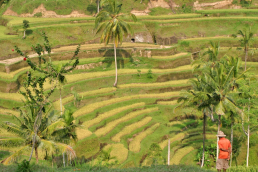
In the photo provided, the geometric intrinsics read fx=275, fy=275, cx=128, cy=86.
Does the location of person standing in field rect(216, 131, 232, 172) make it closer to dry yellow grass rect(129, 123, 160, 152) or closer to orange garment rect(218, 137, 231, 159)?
orange garment rect(218, 137, 231, 159)

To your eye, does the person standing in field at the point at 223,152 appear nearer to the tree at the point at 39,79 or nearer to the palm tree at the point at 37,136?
the palm tree at the point at 37,136

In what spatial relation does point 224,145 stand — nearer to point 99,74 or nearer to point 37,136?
point 37,136

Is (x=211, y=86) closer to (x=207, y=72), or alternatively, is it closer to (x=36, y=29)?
(x=207, y=72)

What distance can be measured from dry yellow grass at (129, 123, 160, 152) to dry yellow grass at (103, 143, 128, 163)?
928 mm

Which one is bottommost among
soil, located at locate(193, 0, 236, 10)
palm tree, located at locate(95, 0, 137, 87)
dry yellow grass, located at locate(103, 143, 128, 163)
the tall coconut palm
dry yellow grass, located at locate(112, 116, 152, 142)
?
dry yellow grass, located at locate(103, 143, 128, 163)

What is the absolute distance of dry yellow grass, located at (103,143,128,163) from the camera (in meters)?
19.1

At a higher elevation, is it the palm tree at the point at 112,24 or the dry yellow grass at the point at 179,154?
the palm tree at the point at 112,24

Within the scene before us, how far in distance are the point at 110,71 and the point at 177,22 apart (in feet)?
61.0

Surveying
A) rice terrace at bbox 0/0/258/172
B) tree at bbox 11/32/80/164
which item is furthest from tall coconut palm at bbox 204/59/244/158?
tree at bbox 11/32/80/164

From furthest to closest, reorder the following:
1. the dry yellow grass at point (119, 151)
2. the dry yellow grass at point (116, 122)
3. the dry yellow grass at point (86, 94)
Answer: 1. the dry yellow grass at point (86, 94)
2. the dry yellow grass at point (116, 122)
3. the dry yellow grass at point (119, 151)

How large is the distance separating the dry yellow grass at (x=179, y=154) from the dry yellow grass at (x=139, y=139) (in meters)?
2.79

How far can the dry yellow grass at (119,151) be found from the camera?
1910 centimetres

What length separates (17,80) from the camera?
26016 millimetres

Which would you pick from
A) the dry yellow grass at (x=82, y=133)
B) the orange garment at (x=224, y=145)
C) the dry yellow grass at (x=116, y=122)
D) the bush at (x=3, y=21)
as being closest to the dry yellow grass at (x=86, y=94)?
the dry yellow grass at (x=82, y=133)
